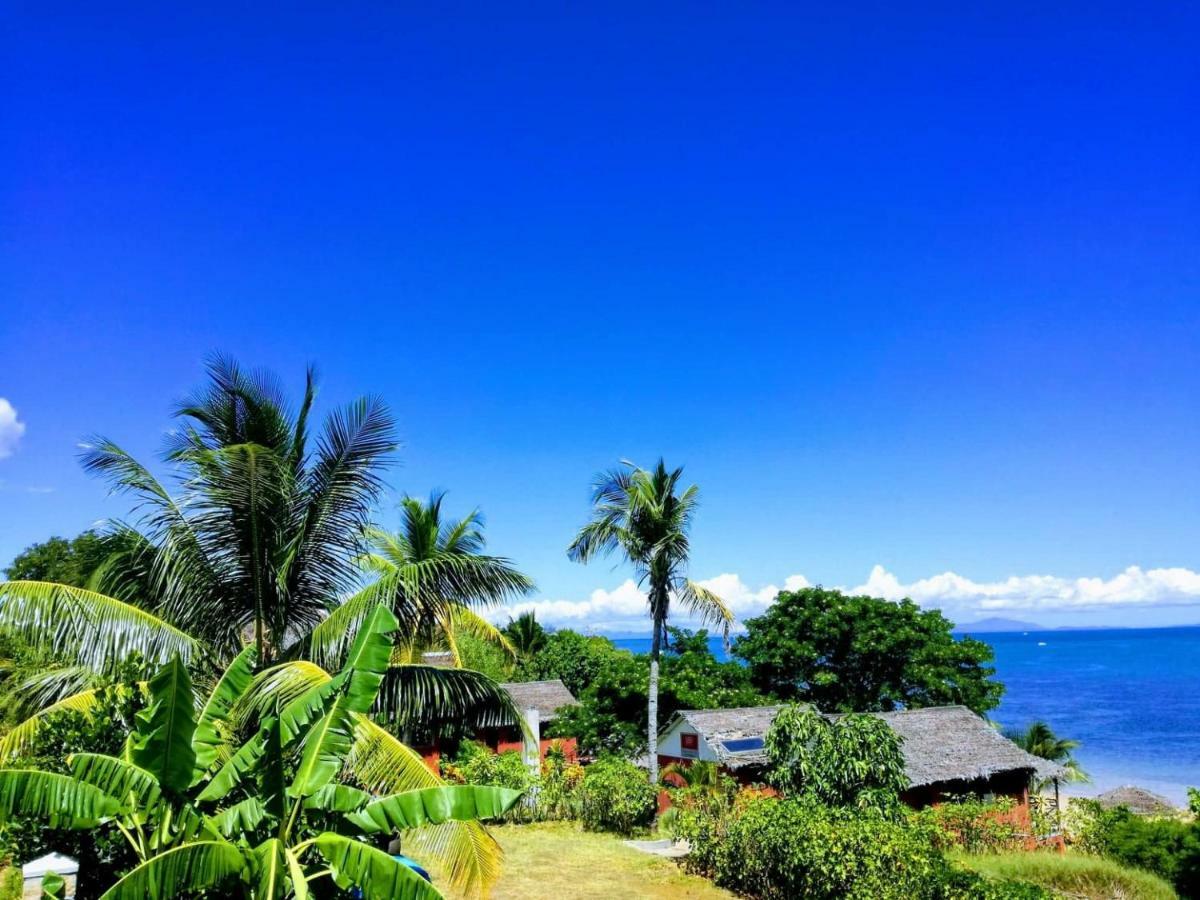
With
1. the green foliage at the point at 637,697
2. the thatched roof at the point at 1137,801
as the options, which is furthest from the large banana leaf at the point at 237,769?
the thatched roof at the point at 1137,801

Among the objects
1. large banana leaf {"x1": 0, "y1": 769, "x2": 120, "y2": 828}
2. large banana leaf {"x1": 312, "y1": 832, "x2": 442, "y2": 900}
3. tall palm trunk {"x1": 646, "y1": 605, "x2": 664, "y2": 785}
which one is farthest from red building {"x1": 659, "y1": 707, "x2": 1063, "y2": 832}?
large banana leaf {"x1": 0, "y1": 769, "x2": 120, "y2": 828}

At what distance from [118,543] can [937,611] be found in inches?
1155

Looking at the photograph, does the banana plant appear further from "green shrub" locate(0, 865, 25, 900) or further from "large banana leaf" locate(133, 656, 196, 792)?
"green shrub" locate(0, 865, 25, 900)

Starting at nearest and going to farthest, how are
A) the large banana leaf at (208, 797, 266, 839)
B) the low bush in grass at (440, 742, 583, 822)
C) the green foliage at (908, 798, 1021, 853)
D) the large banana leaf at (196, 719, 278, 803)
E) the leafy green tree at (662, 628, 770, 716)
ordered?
the large banana leaf at (208, 797, 266, 839) → the large banana leaf at (196, 719, 278, 803) → the green foliage at (908, 798, 1021, 853) → the low bush in grass at (440, 742, 583, 822) → the leafy green tree at (662, 628, 770, 716)

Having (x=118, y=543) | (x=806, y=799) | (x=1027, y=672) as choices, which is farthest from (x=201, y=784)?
(x=1027, y=672)

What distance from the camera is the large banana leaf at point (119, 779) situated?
6340 millimetres

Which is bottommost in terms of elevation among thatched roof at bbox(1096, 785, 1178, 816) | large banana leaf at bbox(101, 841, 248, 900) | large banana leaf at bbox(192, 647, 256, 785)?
thatched roof at bbox(1096, 785, 1178, 816)

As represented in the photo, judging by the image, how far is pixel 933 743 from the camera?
2319cm

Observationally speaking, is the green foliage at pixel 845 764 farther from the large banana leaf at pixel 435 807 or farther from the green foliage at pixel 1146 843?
the large banana leaf at pixel 435 807

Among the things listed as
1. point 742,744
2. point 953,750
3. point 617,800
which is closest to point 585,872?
point 617,800

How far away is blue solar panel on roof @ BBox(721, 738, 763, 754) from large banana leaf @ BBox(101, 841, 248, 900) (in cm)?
1883

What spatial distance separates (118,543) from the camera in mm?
11250

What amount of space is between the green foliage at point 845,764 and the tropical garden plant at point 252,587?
7662 millimetres

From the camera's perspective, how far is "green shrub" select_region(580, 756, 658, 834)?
20.9m
